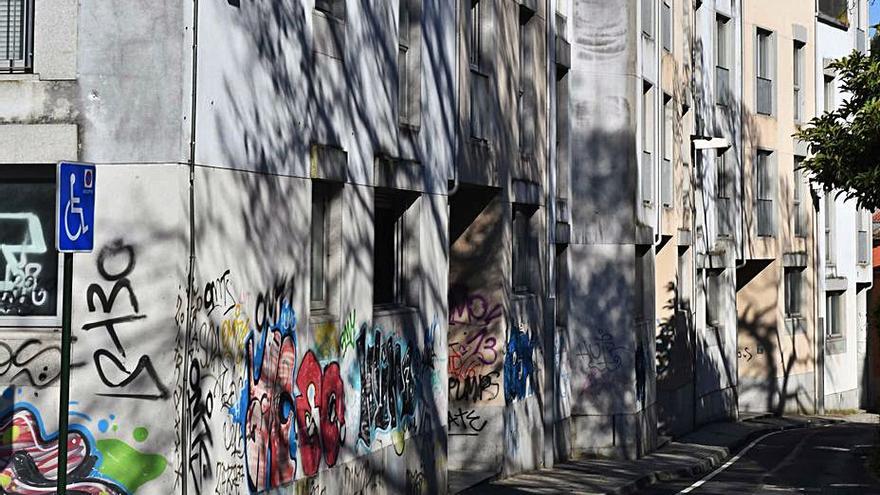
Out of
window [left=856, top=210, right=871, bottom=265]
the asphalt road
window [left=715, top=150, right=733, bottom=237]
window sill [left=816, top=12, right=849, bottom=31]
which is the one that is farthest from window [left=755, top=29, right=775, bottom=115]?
the asphalt road

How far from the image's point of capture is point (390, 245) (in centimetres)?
1611

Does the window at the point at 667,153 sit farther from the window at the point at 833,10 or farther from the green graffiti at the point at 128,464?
the green graffiti at the point at 128,464

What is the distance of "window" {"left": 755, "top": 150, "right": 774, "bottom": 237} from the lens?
121 feet

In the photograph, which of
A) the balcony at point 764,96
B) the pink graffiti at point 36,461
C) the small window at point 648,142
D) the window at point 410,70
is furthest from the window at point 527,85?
the balcony at point 764,96

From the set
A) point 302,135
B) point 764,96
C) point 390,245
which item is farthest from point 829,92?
point 302,135

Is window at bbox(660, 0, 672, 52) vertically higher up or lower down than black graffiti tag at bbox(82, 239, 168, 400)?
higher up

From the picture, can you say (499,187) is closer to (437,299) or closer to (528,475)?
(437,299)

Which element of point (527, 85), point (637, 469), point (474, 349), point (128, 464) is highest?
point (527, 85)

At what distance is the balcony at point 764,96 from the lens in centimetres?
3703

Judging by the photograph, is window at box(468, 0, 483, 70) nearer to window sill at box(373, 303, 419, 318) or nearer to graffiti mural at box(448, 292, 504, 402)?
graffiti mural at box(448, 292, 504, 402)

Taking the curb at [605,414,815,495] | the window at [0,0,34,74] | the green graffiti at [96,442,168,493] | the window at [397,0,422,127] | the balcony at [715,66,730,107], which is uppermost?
the balcony at [715,66,730,107]

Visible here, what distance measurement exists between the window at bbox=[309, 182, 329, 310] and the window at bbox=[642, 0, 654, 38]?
1405 cm

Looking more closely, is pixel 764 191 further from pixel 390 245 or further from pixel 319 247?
pixel 319 247

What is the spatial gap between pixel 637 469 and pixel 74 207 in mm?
16081
